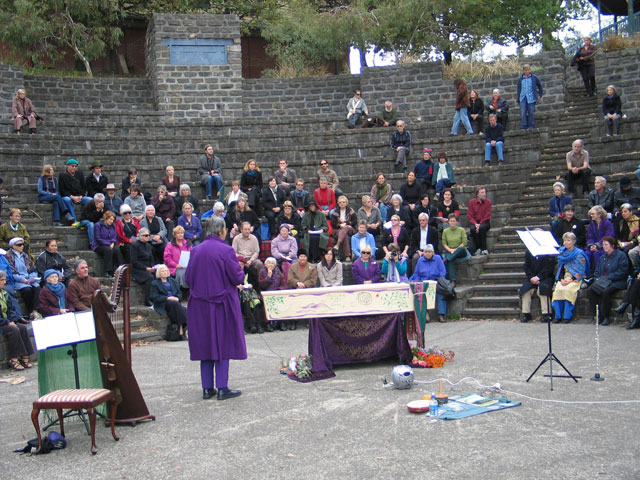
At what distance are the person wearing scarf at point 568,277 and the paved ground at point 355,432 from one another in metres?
2.86

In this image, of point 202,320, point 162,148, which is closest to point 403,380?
point 202,320

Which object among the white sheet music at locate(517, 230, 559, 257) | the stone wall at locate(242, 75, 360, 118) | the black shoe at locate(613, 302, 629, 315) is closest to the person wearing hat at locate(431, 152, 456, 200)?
the black shoe at locate(613, 302, 629, 315)

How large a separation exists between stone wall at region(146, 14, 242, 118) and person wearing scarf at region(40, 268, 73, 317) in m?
10.4

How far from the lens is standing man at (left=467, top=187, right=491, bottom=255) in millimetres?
14344

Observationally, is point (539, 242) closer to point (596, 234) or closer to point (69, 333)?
point (69, 333)

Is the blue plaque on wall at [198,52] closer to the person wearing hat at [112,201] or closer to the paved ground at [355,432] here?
the person wearing hat at [112,201]

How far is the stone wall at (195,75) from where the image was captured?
67.2 ft

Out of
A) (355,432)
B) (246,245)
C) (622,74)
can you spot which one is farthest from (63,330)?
(622,74)

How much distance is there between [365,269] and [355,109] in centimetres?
788

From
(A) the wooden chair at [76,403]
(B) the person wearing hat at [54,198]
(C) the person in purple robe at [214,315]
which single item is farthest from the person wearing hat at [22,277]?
(A) the wooden chair at [76,403]

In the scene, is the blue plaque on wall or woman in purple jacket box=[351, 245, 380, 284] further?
the blue plaque on wall

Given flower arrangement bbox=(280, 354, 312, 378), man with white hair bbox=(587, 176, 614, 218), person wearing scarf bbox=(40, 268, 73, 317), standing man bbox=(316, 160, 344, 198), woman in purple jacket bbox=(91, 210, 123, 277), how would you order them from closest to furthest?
flower arrangement bbox=(280, 354, 312, 378), person wearing scarf bbox=(40, 268, 73, 317), woman in purple jacket bbox=(91, 210, 123, 277), man with white hair bbox=(587, 176, 614, 218), standing man bbox=(316, 160, 344, 198)

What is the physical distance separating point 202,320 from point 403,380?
7.08 feet

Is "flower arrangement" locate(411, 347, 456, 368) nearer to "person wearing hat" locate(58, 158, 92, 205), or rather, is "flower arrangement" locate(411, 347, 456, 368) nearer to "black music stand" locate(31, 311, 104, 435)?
"black music stand" locate(31, 311, 104, 435)
